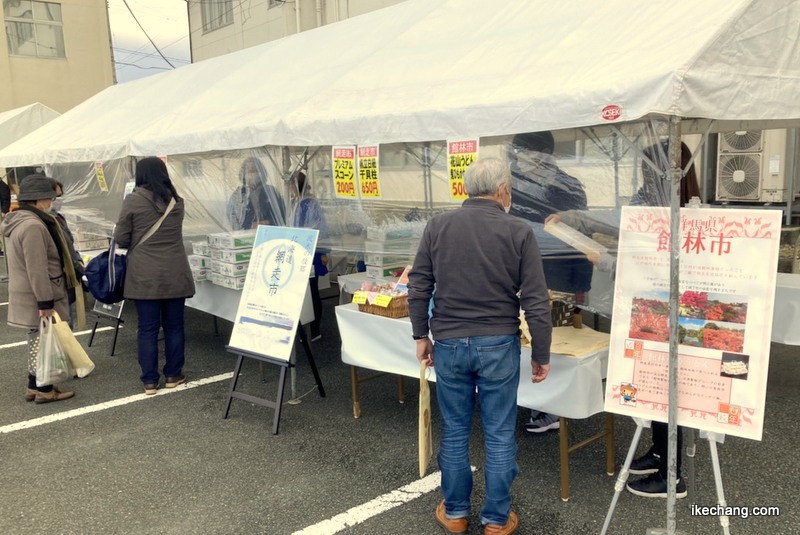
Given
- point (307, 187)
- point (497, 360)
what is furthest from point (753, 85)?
point (307, 187)

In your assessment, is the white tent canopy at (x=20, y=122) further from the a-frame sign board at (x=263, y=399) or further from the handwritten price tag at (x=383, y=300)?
the handwritten price tag at (x=383, y=300)

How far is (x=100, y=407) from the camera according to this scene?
14.8 ft

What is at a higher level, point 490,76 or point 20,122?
point 20,122

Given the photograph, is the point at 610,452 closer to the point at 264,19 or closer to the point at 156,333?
the point at 156,333

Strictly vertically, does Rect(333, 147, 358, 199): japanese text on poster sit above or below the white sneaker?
above

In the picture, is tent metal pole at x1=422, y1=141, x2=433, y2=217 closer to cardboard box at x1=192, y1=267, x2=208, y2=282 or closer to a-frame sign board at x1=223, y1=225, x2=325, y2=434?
a-frame sign board at x1=223, y1=225, x2=325, y2=434

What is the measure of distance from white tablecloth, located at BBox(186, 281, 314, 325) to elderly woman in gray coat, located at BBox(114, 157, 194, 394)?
480 millimetres

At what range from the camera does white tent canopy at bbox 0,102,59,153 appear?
11.3m

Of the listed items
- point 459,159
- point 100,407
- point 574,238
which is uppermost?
point 459,159

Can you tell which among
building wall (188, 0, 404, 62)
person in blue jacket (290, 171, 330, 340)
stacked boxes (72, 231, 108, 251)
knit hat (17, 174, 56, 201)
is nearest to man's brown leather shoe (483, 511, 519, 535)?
person in blue jacket (290, 171, 330, 340)

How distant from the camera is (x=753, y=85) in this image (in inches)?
107

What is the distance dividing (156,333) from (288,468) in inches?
67.4

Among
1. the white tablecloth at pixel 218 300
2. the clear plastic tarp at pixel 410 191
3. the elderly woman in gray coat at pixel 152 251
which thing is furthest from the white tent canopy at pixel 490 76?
the white tablecloth at pixel 218 300
